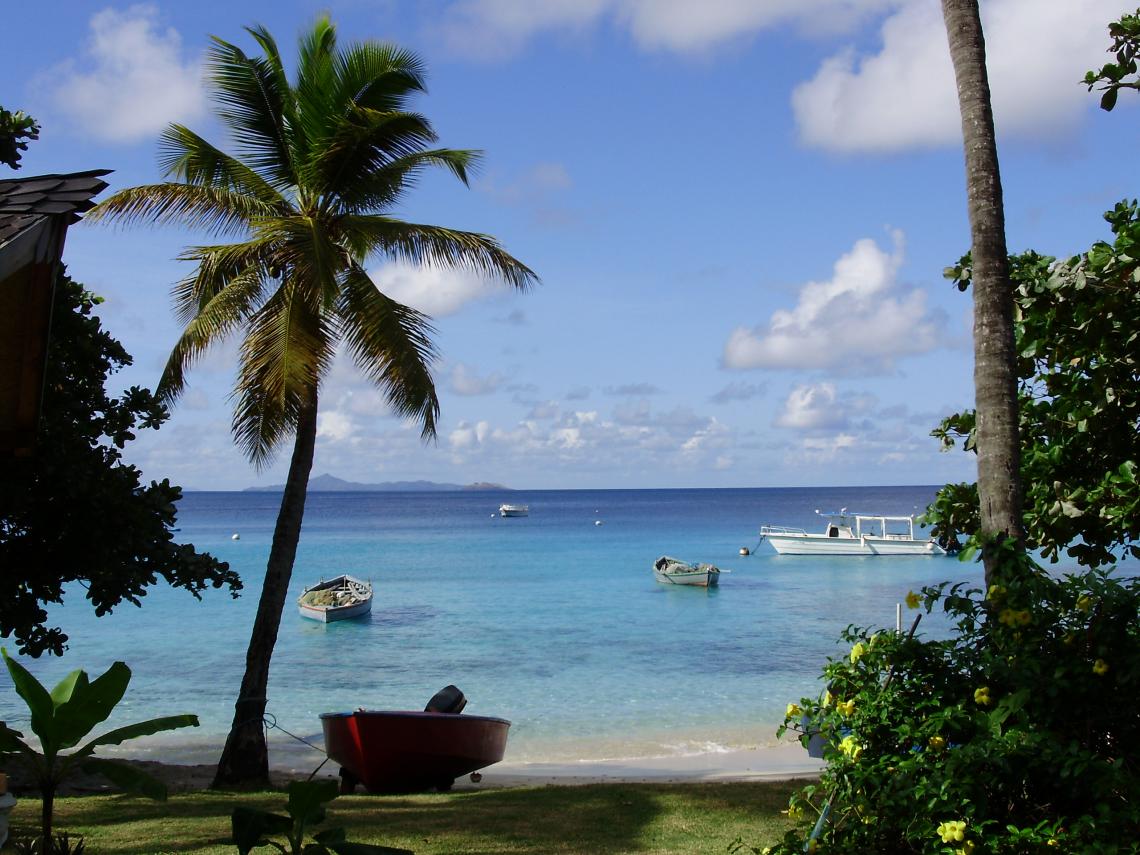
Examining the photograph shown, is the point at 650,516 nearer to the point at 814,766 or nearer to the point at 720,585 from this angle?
the point at 720,585

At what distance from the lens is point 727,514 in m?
129

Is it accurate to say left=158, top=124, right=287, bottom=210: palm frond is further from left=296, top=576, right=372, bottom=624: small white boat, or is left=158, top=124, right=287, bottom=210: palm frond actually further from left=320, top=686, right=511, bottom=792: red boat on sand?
left=296, top=576, right=372, bottom=624: small white boat

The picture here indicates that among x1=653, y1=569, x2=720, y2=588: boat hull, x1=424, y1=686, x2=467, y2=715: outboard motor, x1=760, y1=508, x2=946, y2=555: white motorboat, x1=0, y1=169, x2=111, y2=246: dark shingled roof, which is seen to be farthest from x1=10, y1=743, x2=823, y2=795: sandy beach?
x1=760, y1=508, x2=946, y2=555: white motorboat

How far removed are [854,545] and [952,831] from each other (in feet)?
169

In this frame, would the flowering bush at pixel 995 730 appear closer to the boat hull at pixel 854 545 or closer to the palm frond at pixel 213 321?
the palm frond at pixel 213 321

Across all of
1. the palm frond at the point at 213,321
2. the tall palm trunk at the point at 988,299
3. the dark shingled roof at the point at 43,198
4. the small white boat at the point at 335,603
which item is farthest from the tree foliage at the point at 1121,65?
the small white boat at the point at 335,603

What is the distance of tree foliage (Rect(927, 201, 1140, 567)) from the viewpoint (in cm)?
565

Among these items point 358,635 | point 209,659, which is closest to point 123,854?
point 209,659

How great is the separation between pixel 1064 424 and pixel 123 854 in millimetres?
6982

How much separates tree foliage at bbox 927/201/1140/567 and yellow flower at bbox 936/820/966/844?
7.29 feet

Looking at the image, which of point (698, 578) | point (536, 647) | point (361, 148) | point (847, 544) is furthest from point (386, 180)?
point (847, 544)

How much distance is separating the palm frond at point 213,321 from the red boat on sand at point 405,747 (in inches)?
177

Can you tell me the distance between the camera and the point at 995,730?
14.9 feet

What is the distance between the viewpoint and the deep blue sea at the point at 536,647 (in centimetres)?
1877
